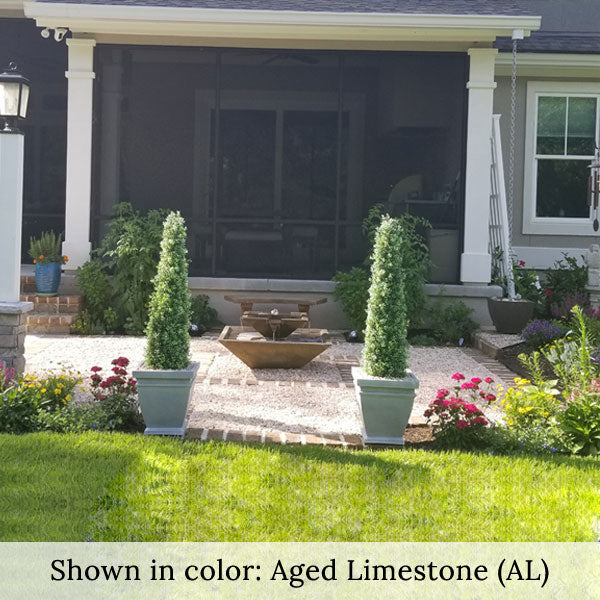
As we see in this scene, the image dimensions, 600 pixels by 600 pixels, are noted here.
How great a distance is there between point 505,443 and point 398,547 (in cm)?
197

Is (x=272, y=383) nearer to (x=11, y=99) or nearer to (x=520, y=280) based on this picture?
(x=11, y=99)

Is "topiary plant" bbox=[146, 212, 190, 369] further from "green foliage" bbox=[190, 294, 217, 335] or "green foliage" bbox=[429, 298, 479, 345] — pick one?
"green foliage" bbox=[429, 298, 479, 345]

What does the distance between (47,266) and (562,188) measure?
7.40 meters

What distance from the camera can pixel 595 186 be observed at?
→ 40.4 feet

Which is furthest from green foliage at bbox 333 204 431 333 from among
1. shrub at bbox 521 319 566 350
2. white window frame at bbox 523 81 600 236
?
white window frame at bbox 523 81 600 236

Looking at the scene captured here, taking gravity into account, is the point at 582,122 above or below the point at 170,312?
above

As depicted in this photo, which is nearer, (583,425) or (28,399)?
(583,425)

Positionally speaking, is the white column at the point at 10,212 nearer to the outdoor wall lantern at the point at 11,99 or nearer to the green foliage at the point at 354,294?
the outdoor wall lantern at the point at 11,99

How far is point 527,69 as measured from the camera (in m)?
13.2

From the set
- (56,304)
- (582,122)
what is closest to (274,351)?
(56,304)

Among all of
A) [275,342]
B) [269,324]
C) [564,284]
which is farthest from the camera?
[564,284]

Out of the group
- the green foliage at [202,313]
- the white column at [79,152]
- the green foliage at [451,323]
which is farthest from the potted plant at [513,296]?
the white column at [79,152]

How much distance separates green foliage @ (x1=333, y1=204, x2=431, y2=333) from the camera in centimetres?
1112

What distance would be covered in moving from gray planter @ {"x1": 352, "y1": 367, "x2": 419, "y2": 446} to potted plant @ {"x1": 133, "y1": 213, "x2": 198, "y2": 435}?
1167 millimetres
